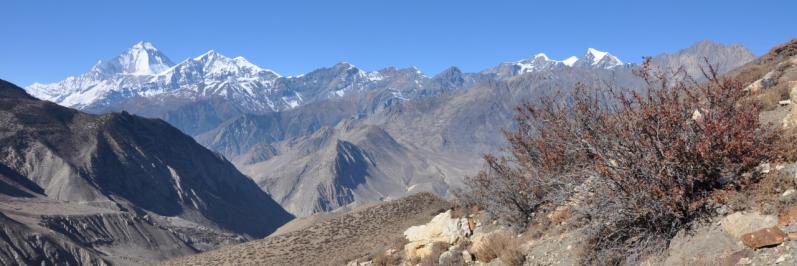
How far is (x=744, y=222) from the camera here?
8.88m

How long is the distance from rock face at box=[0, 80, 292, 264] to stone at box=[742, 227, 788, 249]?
7733cm

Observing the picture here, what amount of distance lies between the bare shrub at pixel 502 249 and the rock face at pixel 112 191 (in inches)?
2809

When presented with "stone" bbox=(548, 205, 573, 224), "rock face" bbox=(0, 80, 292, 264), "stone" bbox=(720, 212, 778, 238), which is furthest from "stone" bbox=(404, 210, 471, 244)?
"rock face" bbox=(0, 80, 292, 264)

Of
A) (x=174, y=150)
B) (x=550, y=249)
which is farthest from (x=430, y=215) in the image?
(x=174, y=150)

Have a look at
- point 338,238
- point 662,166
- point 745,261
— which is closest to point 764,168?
point 662,166

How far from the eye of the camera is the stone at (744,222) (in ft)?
28.5

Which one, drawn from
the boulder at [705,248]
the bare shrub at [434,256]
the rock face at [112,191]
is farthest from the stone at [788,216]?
the rock face at [112,191]

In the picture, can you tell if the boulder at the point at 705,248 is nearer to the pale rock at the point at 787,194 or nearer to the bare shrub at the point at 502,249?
the pale rock at the point at 787,194

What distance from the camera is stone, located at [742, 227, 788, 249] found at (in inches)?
324

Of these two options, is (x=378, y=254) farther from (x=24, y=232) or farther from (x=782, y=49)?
(x=24, y=232)

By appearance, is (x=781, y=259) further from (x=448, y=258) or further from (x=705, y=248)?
(x=448, y=258)

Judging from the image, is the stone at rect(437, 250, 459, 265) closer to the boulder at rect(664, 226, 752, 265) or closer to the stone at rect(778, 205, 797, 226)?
the boulder at rect(664, 226, 752, 265)

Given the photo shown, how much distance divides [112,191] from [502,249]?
13106cm

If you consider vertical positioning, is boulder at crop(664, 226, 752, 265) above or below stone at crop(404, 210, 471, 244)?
below
